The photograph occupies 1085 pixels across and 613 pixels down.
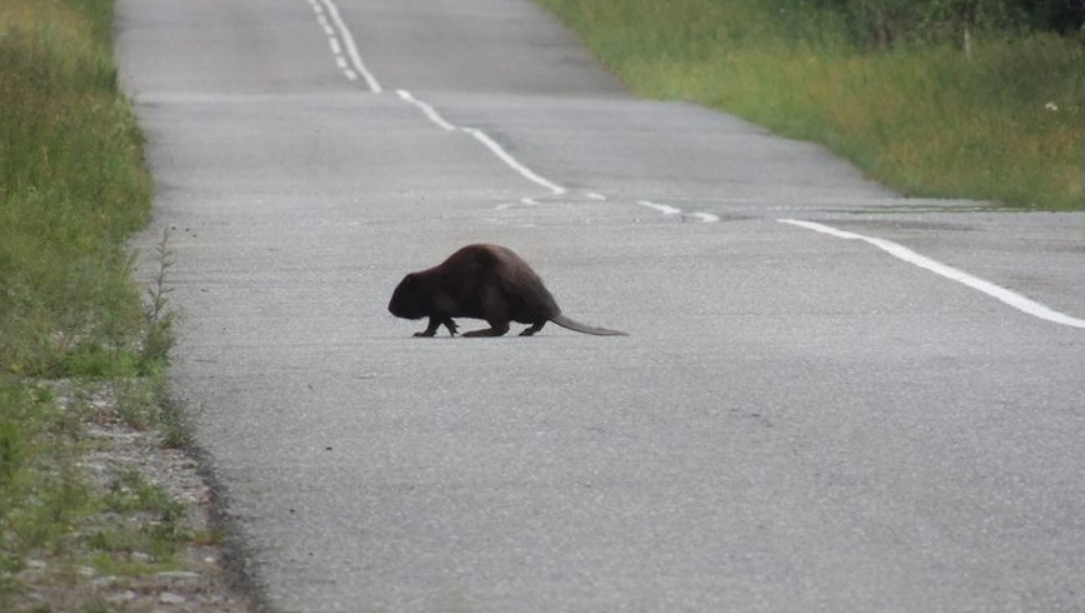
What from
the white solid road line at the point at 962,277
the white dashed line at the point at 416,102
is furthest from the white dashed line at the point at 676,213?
the white solid road line at the point at 962,277

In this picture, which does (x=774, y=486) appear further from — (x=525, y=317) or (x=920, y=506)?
(x=525, y=317)

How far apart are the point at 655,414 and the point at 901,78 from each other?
2755 centimetres

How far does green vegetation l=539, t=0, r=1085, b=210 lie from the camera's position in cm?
2906

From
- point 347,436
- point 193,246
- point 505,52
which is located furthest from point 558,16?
point 347,436

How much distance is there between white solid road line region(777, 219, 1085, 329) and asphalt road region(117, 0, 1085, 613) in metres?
0.07

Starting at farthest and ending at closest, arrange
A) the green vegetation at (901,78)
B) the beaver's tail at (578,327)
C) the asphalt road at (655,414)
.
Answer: the green vegetation at (901,78) < the beaver's tail at (578,327) < the asphalt road at (655,414)

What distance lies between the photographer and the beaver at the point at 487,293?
38.0 feet

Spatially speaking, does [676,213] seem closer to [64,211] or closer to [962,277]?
[64,211]

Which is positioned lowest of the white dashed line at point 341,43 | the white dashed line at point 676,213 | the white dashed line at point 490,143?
the white dashed line at point 341,43

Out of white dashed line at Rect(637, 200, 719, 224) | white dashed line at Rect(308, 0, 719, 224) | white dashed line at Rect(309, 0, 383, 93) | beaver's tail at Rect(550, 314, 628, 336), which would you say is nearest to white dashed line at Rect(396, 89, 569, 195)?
white dashed line at Rect(308, 0, 719, 224)

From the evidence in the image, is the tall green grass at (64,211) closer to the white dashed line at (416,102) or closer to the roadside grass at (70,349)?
the roadside grass at (70,349)

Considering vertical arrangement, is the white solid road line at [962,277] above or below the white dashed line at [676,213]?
above

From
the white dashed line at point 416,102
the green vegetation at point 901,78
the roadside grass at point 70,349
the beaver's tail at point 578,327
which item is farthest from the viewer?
the green vegetation at point 901,78

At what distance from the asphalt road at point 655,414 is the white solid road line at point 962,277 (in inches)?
2.7
